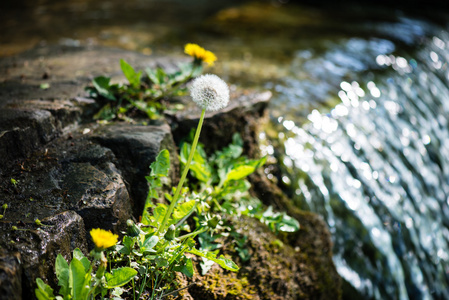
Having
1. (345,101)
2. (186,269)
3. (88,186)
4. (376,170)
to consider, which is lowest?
(376,170)

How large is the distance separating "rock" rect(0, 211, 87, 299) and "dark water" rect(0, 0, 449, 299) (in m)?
1.93

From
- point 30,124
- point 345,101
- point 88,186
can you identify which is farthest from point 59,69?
point 345,101

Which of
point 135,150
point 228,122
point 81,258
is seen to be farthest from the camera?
point 228,122

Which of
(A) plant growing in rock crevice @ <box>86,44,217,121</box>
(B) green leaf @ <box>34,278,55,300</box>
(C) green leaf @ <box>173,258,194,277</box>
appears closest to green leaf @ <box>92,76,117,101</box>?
(A) plant growing in rock crevice @ <box>86,44,217,121</box>

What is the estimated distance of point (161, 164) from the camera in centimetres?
222

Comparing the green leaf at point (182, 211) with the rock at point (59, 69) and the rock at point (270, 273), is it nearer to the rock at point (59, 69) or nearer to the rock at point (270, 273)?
the rock at point (270, 273)

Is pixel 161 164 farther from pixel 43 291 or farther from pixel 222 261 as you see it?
pixel 43 291

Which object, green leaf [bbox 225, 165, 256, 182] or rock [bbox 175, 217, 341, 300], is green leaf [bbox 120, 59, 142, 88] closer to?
green leaf [bbox 225, 165, 256, 182]

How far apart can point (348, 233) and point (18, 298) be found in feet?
8.85

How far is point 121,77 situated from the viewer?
3.19 meters

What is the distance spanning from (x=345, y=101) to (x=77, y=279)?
13.0 feet

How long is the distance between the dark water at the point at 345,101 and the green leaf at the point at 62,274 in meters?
2.03

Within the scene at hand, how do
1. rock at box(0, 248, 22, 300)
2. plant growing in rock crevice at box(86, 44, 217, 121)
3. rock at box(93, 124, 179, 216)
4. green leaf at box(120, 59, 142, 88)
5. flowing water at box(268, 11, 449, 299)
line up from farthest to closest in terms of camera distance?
flowing water at box(268, 11, 449, 299)
green leaf at box(120, 59, 142, 88)
plant growing in rock crevice at box(86, 44, 217, 121)
rock at box(93, 124, 179, 216)
rock at box(0, 248, 22, 300)

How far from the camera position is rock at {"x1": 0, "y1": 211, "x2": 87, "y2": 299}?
5.15 ft
